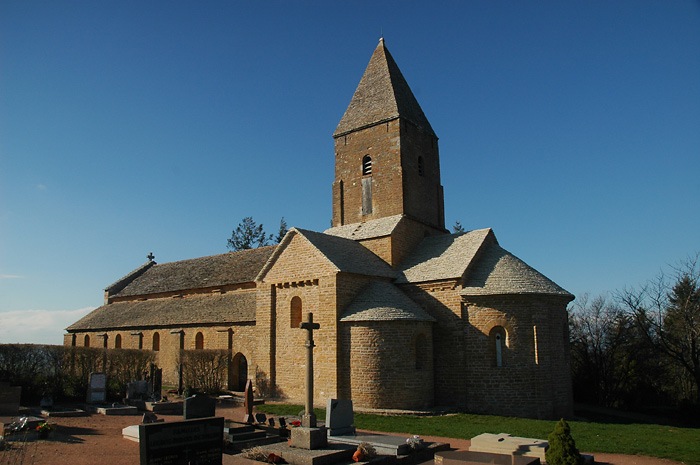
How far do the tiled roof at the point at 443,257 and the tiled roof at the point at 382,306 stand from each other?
4.89ft

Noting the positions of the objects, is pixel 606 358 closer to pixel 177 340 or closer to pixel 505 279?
pixel 505 279

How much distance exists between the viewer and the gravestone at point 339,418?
47.2ft

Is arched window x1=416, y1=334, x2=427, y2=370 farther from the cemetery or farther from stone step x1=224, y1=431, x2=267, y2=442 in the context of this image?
stone step x1=224, y1=431, x2=267, y2=442

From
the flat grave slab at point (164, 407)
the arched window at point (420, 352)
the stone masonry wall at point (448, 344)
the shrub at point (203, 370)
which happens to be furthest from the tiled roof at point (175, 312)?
the stone masonry wall at point (448, 344)

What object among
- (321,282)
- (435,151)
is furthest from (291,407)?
(435,151)

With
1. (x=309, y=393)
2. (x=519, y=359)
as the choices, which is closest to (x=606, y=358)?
(x=519, y=359)

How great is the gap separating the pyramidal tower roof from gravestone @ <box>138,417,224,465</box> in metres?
21.3

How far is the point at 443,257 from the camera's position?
24859mm

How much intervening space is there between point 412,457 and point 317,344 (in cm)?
998

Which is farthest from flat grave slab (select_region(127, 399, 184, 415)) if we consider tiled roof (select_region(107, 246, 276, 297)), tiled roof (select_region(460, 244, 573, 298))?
tiled roof (select_region(460, 244, 573, 298))

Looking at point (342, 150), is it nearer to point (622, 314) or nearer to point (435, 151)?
point (435, 151)

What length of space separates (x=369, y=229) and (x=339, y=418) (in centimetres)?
1380

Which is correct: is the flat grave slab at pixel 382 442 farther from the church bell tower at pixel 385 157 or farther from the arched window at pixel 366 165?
the arched window at pixel 366 165

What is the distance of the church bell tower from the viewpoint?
27.6 meters
